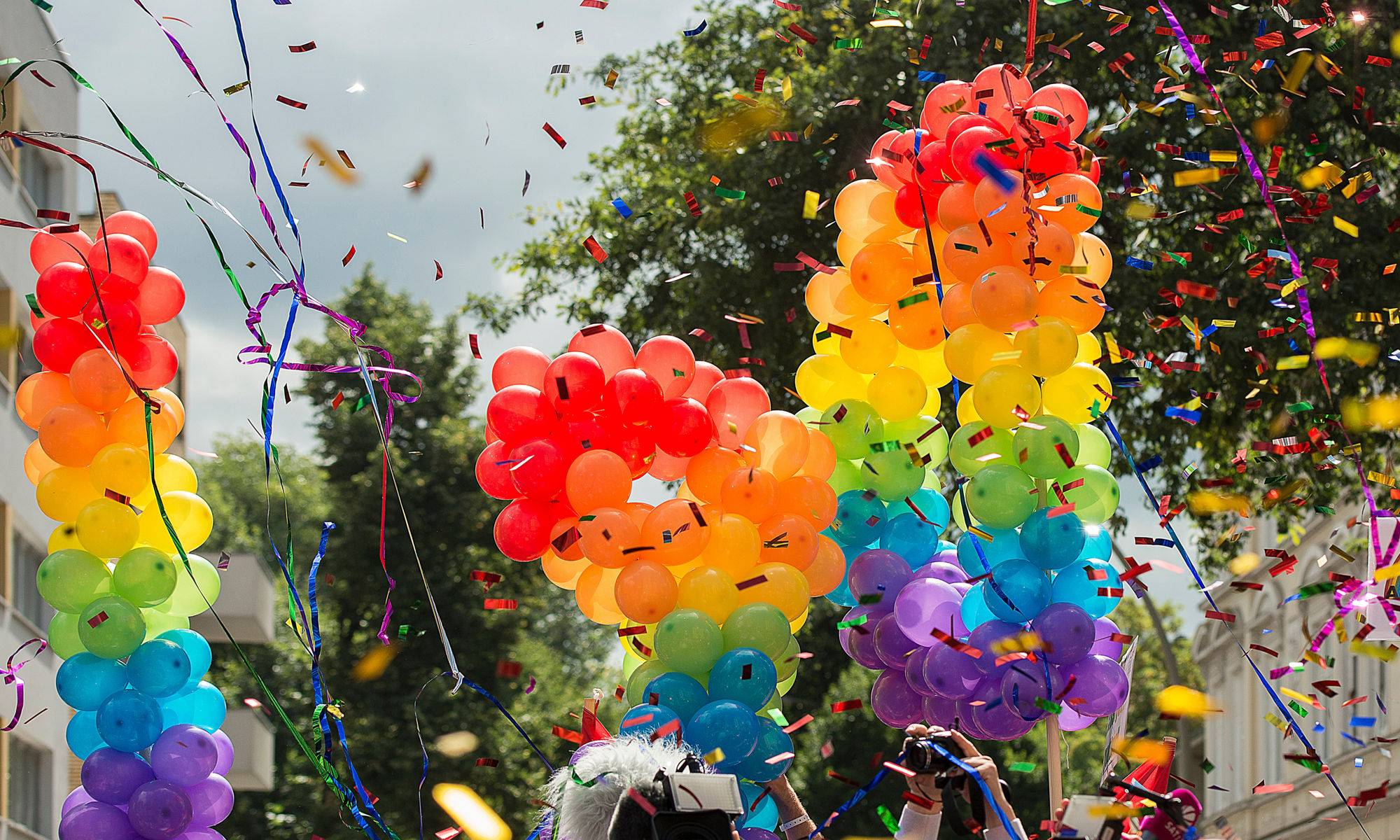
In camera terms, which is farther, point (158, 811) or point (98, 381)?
point (98, 381)

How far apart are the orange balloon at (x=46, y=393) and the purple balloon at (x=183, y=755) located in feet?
3.95

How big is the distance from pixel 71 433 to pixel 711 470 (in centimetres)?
224

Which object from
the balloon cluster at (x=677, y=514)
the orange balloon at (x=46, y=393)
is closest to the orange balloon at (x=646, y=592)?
the balloon cluster at (x=677, y=514)

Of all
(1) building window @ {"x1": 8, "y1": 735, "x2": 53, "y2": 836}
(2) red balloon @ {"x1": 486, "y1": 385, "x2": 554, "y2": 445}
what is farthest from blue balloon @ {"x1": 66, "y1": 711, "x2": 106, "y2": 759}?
(1) building window @ {"x1": 8, "y1": 735, "x2": 53, "y2": 836}

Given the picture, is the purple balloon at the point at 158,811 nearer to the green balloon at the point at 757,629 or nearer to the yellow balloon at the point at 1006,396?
the green balloon at the point at 757,629

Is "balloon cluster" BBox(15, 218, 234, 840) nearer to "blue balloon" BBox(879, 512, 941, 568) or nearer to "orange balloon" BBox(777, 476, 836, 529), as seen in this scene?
"orange balloon" BBox(777, 476, 836, 529)

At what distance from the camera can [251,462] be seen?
32875mm

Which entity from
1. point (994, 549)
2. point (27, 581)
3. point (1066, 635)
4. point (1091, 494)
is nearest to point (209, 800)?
point (994, 549)

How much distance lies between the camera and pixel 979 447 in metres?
4.61

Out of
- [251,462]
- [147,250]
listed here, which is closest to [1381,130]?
[147,250]

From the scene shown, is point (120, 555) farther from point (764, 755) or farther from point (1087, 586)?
point (1087, 586)

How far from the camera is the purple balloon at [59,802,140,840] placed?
14.4ft

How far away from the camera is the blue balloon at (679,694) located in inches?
174

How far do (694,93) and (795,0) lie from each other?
46.1 inches
